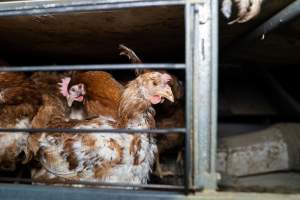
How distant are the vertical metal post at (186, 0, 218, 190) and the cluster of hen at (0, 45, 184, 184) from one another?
58 centimetres

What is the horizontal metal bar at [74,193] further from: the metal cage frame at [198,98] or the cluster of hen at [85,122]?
the cluster of hen at [85,122]

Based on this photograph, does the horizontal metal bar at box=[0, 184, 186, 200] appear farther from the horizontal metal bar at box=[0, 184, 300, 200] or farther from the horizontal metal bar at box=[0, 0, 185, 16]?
the horizontal metal bar at box=[0, 0, 185, 16]

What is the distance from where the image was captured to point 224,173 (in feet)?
6.06

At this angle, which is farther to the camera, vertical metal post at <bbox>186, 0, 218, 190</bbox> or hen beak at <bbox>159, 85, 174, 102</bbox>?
hen beak at <bbox>159, 85, 174, 102</bbox>

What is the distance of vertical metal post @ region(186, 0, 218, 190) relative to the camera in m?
1.07

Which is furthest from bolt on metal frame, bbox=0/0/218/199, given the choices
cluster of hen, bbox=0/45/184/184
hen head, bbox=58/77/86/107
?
hen head, bbox=58/77/86/107

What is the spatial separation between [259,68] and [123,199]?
6.62ft

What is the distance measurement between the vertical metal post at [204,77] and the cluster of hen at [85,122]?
1.90ft

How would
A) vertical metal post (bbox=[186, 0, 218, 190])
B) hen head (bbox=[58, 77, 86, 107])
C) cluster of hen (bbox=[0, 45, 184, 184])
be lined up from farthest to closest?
hen head (bbox=[58, 77, 86, 107])
cluster of hen (bbox=[0, 45, 184, 184])
vertical metal post (bbox=[186, 0, 218, 190])

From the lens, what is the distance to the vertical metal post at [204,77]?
107cm

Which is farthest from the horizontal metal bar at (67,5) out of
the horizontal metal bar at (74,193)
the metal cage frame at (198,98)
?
the horizontal metal bar at (74,193)

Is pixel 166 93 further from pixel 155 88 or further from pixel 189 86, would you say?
pixel 189 86

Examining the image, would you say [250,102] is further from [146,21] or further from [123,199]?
[123,199]

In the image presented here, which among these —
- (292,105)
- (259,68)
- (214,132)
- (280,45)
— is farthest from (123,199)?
(259,68)
